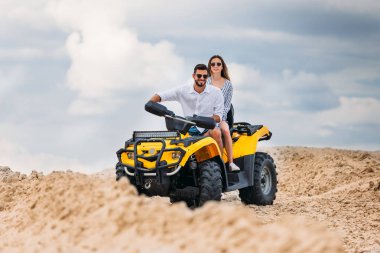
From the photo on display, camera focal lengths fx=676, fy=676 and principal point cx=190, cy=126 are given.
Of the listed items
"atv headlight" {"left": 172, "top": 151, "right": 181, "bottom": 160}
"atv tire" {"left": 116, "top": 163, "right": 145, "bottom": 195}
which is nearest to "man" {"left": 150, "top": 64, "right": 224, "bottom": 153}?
"atv headlight" {"left": 172, "top": 151, "right": 181, "bottom": 160}

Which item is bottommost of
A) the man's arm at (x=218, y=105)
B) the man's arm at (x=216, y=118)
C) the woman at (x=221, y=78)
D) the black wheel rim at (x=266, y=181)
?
the black wheel rim at (x=266, y=181)

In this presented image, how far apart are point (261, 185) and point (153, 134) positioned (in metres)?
3.03

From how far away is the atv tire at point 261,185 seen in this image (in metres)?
11.4

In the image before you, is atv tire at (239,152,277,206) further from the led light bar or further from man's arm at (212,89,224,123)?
the led light bar

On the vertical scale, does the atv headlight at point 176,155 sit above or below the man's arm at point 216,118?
below

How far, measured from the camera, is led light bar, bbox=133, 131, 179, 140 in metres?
9.44

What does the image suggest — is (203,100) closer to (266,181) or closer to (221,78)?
(221,78)

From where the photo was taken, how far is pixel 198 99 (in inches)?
391

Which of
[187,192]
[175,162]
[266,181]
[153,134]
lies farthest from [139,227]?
[266,181]

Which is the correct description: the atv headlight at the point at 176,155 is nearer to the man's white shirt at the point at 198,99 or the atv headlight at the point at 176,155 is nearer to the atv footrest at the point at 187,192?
the atv footrest at the point at 187,192

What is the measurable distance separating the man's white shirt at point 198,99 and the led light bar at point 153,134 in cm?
67

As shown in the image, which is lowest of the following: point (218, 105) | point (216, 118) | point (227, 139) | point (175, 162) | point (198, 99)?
point (175, 162)

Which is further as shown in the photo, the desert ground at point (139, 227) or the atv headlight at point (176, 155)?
the atv headlight at point (176, 155)

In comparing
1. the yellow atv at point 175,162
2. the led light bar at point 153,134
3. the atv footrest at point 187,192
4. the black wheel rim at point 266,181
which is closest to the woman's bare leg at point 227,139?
the yellow atv at point 175,162
